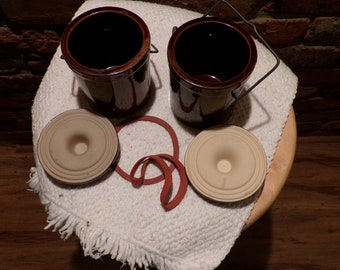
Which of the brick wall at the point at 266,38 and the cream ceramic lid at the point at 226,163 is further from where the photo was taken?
the brick wall at the point at 266,38

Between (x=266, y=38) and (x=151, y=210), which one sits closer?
(x=151, y=210)

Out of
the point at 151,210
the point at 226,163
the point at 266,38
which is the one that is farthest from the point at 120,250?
the point at 266,38

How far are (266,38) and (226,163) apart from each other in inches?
14.4

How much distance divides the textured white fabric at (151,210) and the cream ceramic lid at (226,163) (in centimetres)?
2

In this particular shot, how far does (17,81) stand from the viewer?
87 cm

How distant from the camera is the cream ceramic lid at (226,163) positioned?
466 mm

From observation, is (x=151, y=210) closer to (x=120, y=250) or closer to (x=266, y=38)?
(x=120, y=250)

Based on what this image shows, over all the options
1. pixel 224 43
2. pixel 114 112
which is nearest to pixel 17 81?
pixel 114 112

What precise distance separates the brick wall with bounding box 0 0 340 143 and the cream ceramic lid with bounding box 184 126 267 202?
304mm

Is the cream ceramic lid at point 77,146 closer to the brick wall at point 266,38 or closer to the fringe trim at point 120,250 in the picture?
the fringe trim at point 120,250

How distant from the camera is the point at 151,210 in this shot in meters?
0.49

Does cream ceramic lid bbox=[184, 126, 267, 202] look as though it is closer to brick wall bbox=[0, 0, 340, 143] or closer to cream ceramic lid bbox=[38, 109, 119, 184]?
cream ceramic lid bbox=[38, 109, 119, 184]

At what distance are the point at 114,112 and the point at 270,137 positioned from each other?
8.5 inches

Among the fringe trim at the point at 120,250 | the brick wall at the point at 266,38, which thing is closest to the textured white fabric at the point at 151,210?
A: the fringe trim at the point at 120,250
